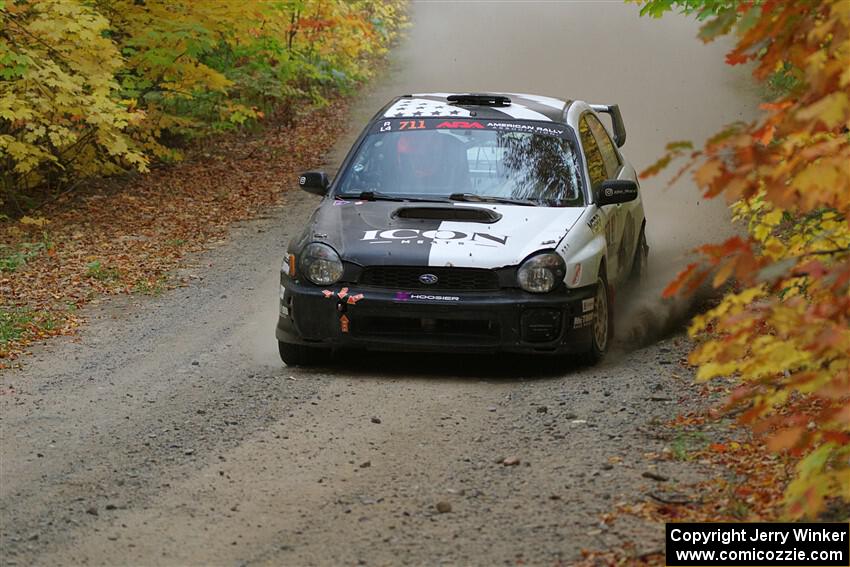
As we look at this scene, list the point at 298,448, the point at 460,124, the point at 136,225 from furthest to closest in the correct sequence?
the point at 136,225 → the point at 460,124 → the point at 298,448

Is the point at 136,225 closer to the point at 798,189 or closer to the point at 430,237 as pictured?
the point at 430,237

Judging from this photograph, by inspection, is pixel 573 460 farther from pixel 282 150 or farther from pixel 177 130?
pixel 282 150

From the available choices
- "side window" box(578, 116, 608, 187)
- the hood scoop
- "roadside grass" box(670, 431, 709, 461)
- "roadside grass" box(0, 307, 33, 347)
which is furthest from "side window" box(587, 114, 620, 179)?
"roadside grass" box(0, 307, 33, 347)

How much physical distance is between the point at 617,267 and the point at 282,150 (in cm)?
1256

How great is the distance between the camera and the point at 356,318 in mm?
8133

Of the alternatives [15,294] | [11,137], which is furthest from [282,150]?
[15,294]

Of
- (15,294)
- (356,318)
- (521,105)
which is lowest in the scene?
(15,294)

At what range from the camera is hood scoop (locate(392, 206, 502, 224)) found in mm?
8491

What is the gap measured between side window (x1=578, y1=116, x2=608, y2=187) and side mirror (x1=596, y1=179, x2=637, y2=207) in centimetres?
24

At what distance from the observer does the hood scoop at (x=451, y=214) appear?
849 cm

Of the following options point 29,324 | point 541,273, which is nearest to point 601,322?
point 541,273

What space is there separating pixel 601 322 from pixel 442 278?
1359 millimetres

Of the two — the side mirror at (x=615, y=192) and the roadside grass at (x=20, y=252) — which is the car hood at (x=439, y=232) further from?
the roadside grass at (x=20, y=252)

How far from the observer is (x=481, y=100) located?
9930 mm
